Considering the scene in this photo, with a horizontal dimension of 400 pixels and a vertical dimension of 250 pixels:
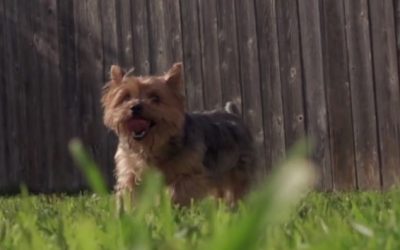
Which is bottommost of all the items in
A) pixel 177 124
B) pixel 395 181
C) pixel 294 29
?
pixel 395 181

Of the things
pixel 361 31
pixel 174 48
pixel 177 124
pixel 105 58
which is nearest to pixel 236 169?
pixel 177 124

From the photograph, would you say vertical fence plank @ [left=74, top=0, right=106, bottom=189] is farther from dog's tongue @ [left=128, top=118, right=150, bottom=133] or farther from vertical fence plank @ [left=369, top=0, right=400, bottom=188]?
dog's tongue @ [left=128, top=118, right=150, bottom=133]

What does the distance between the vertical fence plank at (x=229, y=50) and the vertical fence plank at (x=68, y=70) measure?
5.99ft

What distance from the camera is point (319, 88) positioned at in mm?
9367

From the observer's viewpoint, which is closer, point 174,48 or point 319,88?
point 319,88

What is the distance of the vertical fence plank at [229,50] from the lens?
9930 mm

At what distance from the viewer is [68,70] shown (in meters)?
11.2

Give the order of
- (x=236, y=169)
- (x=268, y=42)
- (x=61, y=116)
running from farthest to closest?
(x=61, y=116) < (x=268, y=42) < (x=236, y=169)

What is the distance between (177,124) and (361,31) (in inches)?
90.2

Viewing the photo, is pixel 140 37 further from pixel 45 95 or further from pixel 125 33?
pixel 45 95

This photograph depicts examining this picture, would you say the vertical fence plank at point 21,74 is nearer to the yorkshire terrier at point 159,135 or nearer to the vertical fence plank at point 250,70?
the vertical fence plank at point 250,70

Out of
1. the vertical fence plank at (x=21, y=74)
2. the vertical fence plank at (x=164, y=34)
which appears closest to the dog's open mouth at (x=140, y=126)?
the vertical fence plank at (x=164, y=34)

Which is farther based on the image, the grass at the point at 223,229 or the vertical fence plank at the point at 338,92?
the vertical fence plank at the point at 338,92

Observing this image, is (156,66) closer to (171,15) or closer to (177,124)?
(171,15)
